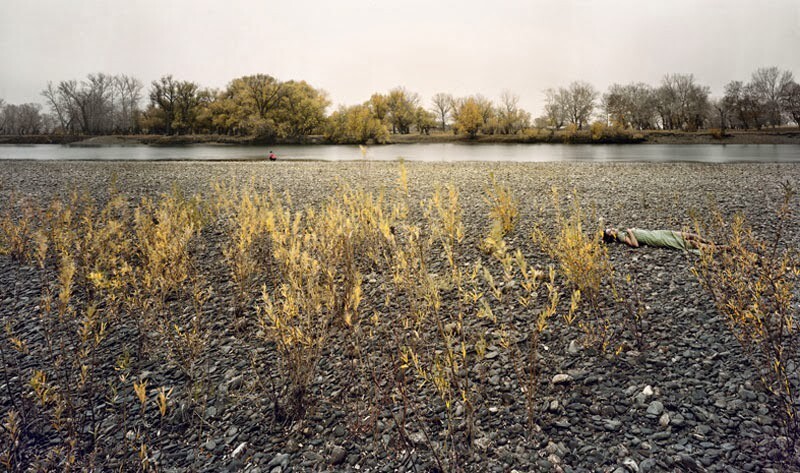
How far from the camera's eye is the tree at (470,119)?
5616 cm

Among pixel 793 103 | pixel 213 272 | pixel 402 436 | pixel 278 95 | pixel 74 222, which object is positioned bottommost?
pixel 402 436

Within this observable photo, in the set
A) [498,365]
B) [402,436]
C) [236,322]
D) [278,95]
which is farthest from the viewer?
[278,95]

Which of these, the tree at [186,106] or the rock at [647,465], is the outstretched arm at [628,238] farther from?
the tree at [186,106]

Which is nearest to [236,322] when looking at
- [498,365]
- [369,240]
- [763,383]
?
[369,240]

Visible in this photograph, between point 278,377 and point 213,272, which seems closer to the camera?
point 278,377

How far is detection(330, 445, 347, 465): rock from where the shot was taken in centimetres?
220

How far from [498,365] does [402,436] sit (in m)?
0.93

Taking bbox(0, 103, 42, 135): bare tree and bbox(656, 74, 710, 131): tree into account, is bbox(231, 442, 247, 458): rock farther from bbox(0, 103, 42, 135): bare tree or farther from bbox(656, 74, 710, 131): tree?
bbox(0, 103, 42, 135): bare tree

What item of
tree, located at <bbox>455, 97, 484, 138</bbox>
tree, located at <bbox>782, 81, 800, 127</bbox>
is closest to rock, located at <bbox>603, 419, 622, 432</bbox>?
tree, located at <bbox>782, 81, 800, 127</bbox>

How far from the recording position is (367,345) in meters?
3.23

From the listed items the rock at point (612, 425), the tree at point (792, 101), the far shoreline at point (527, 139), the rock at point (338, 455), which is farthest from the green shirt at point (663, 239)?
the tree at point (792, 101)

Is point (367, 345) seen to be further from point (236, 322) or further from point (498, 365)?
point (236, 322)

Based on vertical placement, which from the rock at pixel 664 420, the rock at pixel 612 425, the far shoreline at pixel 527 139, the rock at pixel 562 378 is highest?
the far shoreline at pixel 527 139

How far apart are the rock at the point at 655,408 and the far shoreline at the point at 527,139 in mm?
48005
